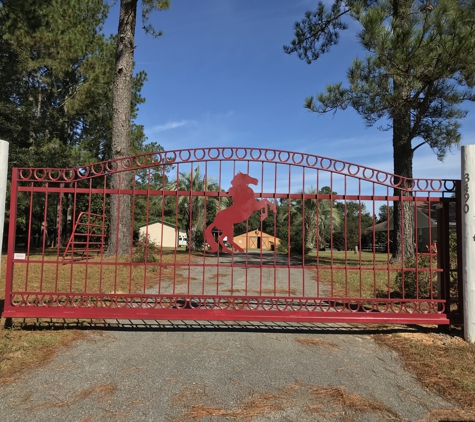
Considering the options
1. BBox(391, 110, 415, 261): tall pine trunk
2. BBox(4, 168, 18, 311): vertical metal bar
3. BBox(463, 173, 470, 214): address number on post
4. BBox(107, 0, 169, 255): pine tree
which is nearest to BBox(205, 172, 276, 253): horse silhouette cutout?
BBox(463, 173, 470, 214): address number on post

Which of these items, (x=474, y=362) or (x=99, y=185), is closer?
(x=474, y=362)

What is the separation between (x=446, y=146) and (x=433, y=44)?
6.19 meters

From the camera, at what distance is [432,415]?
3.08 meters

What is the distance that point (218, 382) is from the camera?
366cm

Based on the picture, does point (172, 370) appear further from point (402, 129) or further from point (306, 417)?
point (402, 129)

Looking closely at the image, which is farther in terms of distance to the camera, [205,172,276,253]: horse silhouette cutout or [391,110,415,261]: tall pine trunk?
[391,110,415,261]: tall pine trunk

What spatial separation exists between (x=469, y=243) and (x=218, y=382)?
367cm

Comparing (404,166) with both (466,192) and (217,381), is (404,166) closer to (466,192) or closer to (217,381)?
(466,192)

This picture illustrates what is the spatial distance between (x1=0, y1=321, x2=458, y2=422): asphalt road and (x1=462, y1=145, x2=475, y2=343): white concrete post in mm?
1233

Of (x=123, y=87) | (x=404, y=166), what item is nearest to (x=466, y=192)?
(x=404, y=166)

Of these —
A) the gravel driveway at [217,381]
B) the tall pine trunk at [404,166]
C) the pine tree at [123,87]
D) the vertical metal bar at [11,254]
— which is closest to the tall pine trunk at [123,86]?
the pine tree at [123,87]

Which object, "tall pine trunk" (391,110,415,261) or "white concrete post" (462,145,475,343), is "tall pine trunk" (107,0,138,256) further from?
"white concrete post" (462,145,475,343)

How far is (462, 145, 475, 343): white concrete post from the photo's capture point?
4.89 meters

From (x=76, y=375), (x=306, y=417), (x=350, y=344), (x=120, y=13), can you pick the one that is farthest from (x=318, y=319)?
(x=120, y=13)
